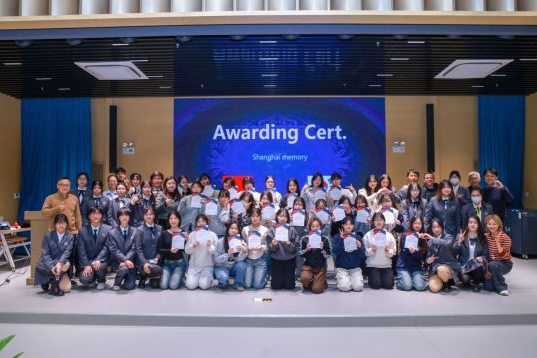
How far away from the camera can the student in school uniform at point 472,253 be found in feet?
17.2

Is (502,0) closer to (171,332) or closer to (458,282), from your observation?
(458,282)

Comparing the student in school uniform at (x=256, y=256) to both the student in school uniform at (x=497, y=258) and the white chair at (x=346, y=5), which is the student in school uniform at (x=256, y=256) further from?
the white chair at (x=346, y=5)

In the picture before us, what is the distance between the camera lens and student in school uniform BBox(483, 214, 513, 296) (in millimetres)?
5203

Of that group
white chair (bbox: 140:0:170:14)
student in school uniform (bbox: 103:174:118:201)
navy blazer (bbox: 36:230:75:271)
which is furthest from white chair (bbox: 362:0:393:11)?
navy blazer (bbox: 36:230:75:271)

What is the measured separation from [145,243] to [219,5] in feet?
11.0

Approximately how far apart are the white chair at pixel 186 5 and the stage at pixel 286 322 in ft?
12.4

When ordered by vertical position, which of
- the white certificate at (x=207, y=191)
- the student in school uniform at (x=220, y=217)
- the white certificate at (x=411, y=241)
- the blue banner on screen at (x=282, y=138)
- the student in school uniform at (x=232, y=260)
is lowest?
the student in school uniform at (x=232, y=260)

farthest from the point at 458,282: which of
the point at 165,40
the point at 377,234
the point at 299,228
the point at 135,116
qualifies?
the point at 135,116

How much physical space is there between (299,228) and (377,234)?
1106 millimetres

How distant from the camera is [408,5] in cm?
574

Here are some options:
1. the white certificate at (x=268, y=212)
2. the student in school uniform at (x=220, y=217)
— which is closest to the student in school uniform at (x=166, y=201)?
the student in school uniform at (x=220, y=217)

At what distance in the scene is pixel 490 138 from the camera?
31.6ft

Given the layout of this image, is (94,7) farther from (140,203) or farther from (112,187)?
(140,203)

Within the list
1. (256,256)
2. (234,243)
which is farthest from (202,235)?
(256,256)
